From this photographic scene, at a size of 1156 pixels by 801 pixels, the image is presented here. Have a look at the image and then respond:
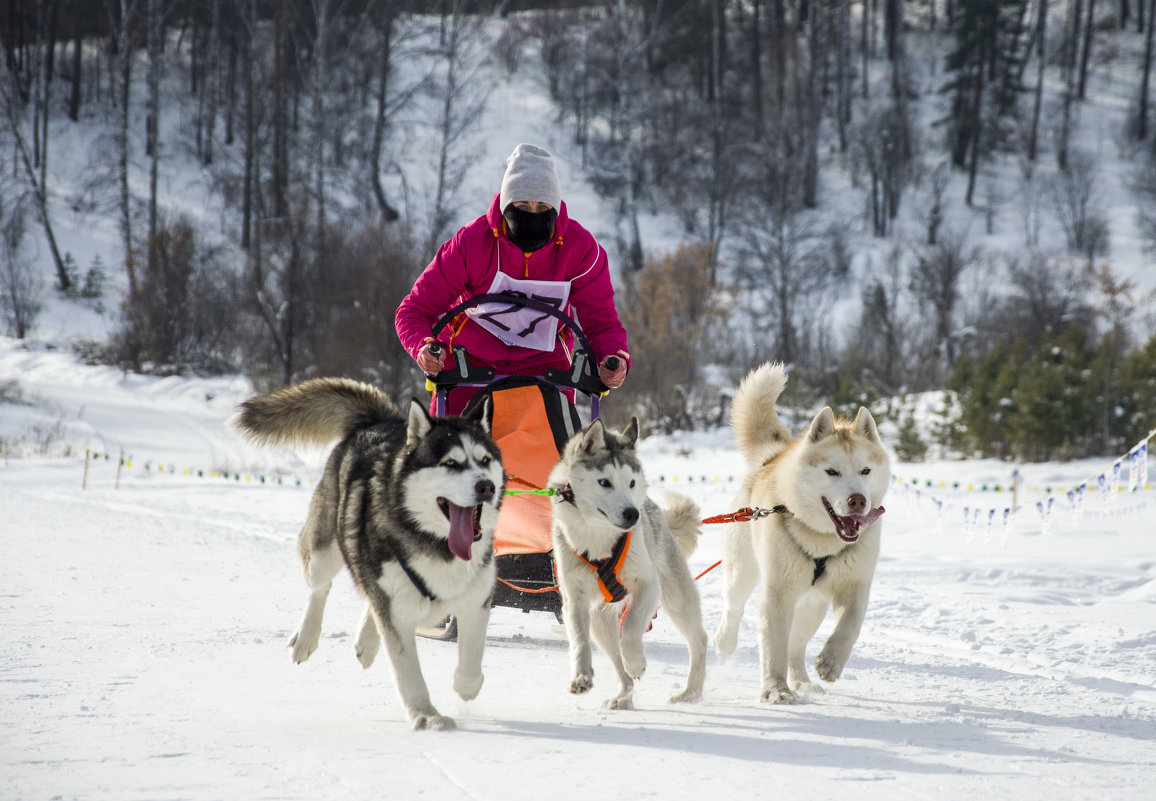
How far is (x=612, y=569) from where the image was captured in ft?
10.9

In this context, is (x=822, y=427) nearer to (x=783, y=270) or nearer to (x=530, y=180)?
(x=530, y=180)

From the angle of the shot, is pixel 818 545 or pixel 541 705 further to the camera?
pixel 818 545

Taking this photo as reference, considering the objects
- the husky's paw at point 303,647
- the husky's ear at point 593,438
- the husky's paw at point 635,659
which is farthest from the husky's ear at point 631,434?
the husky's paw at point 303,647

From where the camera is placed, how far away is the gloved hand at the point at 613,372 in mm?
3824

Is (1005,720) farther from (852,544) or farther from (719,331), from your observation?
(719,331)

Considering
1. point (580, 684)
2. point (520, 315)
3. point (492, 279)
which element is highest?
point (492, 279)

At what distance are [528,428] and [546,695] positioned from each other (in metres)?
1.11

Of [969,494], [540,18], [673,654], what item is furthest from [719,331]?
[540,18]

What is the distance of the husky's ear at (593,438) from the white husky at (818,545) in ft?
2.43

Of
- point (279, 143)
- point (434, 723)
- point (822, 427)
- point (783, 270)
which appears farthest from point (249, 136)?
point (434, 723)

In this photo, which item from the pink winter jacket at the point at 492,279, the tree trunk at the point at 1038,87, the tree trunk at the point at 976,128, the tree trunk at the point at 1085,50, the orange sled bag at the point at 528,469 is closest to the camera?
the orange sled bag at the point at 528,469

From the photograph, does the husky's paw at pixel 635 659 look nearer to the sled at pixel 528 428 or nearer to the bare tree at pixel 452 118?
the sled at pixel 528 428

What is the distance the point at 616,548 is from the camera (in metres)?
3.37

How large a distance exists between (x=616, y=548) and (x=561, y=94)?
29089 mm
